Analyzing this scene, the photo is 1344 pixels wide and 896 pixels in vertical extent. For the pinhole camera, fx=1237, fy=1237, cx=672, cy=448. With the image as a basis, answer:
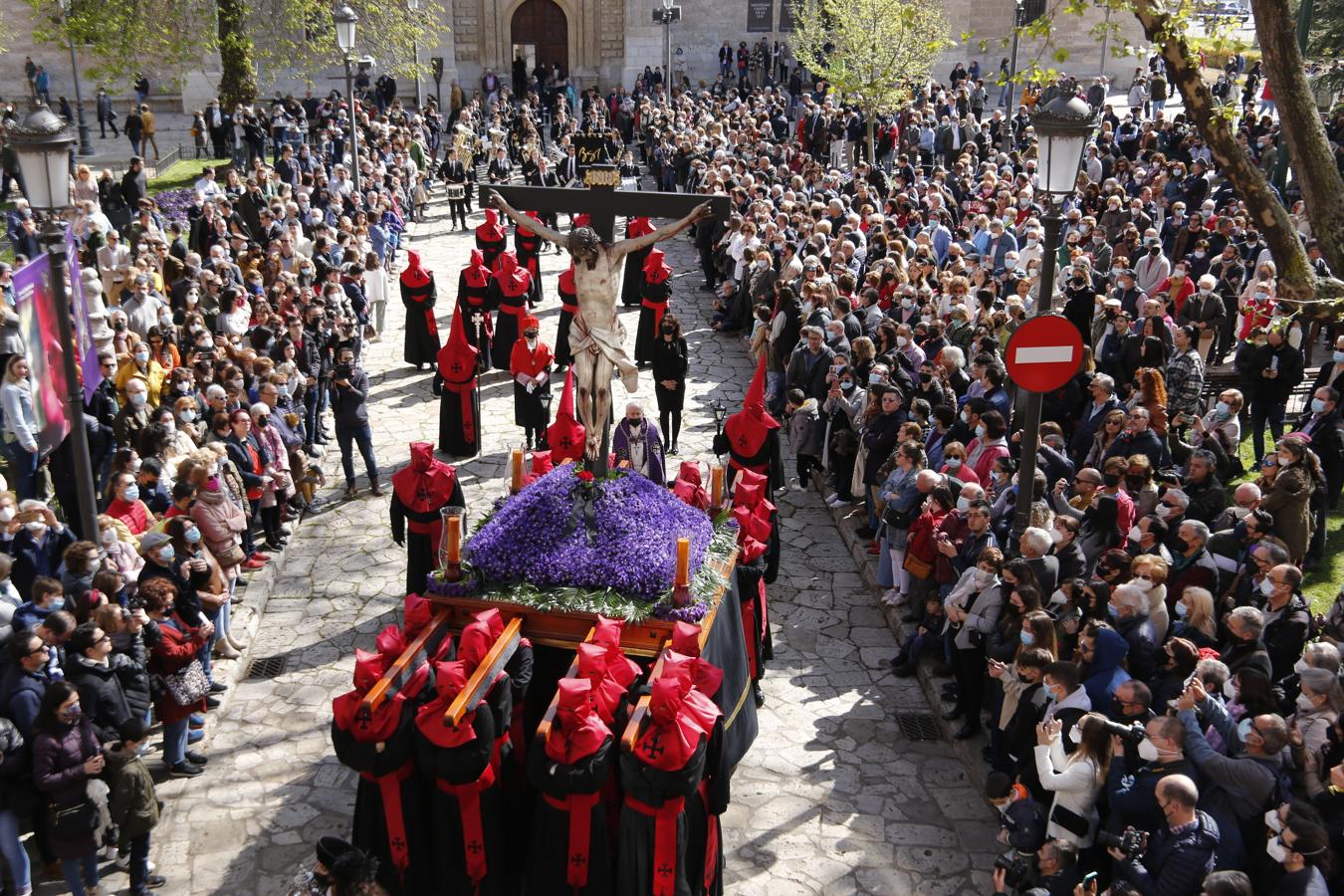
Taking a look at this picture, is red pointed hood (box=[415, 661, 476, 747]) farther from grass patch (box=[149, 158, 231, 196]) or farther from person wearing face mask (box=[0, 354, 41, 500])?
grass patch (box=[149, 158, 231, 196])

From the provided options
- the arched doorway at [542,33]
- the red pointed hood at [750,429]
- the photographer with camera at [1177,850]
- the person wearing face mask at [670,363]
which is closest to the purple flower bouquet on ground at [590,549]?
the red pointed hood at [750,429]

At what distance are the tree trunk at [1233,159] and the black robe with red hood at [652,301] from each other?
8378mm

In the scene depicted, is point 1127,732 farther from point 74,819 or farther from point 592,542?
point 74,819

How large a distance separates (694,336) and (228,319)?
7.53m

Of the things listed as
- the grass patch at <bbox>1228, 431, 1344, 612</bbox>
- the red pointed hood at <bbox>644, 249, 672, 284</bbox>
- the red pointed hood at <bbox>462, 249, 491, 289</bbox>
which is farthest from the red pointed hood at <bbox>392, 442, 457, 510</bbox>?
the grass patch at <bbox>1228, 431, 1344, 612</bbox>

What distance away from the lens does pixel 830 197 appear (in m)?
20.6

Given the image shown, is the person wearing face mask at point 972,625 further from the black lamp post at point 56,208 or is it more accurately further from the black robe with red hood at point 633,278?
the black robe with red hood at point 633,278

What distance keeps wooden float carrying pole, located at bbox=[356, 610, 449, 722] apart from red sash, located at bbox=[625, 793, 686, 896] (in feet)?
4.90

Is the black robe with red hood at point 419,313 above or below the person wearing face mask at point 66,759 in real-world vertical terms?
above

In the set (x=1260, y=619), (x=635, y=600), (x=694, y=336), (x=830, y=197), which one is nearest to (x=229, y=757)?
(x=635, y=600)

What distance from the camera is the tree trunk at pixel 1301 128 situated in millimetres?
8344

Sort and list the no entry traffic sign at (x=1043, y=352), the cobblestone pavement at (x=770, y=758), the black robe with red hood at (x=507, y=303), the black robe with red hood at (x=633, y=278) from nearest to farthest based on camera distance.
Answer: the cobblestone pavement at (x=770, y=758), the no entry traffic sign at (x=1043, y=352), the black robe with red hood at (x=507, y=303), the black robe with red hood at (x=633, y=278)

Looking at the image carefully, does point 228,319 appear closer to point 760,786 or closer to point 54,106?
point 760,786

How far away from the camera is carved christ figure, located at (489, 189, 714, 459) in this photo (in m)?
7.78
